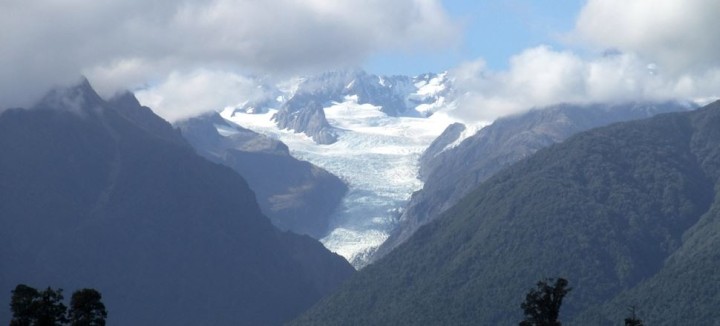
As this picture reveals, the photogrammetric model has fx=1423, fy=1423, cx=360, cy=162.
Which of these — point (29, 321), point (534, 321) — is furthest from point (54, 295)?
point (534, 321)

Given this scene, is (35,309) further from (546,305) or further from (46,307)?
(546,305)

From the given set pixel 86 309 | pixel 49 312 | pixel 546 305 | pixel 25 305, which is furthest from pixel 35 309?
pixel 546 305

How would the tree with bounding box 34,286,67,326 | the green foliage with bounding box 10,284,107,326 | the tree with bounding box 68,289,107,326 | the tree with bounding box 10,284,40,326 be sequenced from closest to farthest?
the green foliage with bounding box 10,284,107,326 < the tree with bounding box 10,284,40,326 < the tree with bounding box 34,286,67,326 < the tree with bounding box 68,289,107,326

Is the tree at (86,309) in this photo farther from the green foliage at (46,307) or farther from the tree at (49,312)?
the tree at (49,312)

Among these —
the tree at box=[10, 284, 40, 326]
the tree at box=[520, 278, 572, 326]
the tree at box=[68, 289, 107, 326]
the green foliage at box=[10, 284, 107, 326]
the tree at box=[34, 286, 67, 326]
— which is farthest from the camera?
the tree at box=[520, 278, 572, 326]

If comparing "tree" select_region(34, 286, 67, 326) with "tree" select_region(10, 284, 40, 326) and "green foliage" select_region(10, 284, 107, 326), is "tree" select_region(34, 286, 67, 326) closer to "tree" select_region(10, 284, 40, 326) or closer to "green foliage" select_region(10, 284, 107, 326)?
"green foliage" select_region(10, 284, 107, 326)

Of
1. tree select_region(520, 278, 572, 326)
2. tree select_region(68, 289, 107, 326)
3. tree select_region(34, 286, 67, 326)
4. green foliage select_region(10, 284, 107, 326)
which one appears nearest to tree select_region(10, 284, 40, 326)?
green foliage select_region(10, 284, 107, 326)

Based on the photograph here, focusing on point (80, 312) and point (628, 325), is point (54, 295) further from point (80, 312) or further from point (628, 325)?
point (628, 325)

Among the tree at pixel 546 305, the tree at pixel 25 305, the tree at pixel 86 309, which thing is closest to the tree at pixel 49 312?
the tree at pixel 25 305
